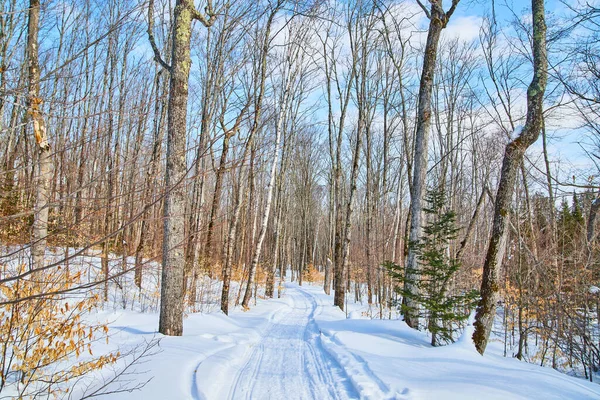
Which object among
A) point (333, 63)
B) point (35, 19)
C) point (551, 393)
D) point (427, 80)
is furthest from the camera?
point (333, 63)

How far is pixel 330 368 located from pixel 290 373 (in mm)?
572

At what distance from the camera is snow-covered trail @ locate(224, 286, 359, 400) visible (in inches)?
151

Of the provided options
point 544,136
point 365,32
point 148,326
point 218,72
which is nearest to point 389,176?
point 544,136

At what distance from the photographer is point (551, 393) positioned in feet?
10.2

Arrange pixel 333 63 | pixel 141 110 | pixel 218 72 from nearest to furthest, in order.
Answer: pixel 141 110 → pixel 218 72 → pixel 333 63

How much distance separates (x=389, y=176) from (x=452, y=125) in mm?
7311

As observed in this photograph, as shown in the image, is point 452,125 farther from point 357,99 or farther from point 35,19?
point 35,19

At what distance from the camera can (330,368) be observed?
15.6 feet

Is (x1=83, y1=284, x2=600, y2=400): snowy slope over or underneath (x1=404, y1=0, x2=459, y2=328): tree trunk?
underneath

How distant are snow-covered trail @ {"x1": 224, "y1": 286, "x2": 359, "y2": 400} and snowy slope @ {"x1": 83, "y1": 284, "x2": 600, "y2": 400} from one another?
0.01 metres

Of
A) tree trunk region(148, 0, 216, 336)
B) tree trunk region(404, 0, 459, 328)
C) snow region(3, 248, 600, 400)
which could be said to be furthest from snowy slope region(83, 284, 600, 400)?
tree trunk region(404, 0, 459, 328)

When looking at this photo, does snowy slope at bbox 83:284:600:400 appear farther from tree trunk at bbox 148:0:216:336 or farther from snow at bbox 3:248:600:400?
tree trunk at bbox 148:0:216:336

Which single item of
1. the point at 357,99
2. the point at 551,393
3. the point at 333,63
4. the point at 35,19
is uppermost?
the point at 333,63

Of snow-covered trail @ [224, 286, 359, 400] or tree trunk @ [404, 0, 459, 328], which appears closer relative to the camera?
snow-covered trail @ [224, 286, 359, 400]
